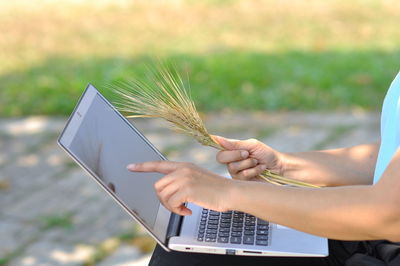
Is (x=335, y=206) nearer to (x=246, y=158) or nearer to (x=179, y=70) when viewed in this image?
(x=246, y=158)

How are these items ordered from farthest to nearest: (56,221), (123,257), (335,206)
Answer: (56,221)
(123,257)
(335,206)

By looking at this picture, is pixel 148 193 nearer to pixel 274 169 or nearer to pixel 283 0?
pixel 274 169

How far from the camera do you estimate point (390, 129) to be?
5.77ft

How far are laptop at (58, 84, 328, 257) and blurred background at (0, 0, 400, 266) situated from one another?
4.54ft

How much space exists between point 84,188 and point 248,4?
17.3ft

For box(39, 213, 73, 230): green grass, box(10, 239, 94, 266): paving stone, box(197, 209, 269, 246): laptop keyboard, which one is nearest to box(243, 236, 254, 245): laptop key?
box(197, 209, 269, 246): laptop keyboard

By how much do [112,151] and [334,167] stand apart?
0.70m

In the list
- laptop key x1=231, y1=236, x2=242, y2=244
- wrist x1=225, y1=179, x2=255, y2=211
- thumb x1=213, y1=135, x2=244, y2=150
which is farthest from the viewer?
thumb x1=213, y1=135, x2=244, y2=150

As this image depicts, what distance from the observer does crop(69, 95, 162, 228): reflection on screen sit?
5.75 feet

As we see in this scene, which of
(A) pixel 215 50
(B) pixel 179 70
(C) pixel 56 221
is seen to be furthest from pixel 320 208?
(A) pixel 215 50

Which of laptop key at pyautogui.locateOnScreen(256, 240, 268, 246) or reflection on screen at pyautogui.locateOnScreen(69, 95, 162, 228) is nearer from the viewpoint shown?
reflection on screen at pyautogui.locateOnScreen(69, 95, 162, 228)

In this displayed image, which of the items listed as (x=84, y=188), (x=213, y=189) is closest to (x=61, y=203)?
(x=84, y=188)

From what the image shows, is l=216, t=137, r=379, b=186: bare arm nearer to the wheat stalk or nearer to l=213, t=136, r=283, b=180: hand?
l=213, t=136, r=283, b=180: hand

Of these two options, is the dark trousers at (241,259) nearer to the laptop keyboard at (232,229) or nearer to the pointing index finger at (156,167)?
the laptop keyboard at (232,229)
